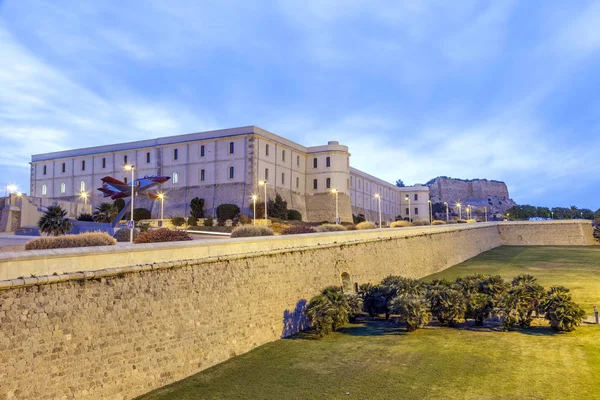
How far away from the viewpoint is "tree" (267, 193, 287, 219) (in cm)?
5625

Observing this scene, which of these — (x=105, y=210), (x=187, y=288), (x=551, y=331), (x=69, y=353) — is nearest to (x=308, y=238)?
(x=187, y=288)

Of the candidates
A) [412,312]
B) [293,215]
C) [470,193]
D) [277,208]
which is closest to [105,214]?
[277,208]

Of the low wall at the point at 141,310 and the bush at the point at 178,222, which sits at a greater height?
the bush at the point at 178,222

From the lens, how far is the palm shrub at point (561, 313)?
16703 millimetres

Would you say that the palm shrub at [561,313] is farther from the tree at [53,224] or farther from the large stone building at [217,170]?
the large stone building at [217,170]

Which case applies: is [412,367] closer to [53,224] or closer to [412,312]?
[412,312]

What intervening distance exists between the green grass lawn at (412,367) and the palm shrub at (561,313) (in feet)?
1.36

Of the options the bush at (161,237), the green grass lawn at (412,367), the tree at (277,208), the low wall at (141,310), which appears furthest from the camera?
the tree at (277,208)

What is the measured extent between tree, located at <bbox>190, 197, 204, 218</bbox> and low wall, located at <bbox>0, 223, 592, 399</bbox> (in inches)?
1492

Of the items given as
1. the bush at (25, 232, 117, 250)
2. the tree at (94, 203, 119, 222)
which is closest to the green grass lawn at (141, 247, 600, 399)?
the bush at (25, 232, 117, 250)

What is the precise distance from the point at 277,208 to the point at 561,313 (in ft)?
138

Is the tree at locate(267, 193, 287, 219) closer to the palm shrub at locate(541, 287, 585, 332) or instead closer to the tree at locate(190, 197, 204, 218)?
the tree at locate(190, 197, 204, 218)

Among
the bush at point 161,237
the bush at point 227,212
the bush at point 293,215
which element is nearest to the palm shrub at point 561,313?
the bush at point 161,237

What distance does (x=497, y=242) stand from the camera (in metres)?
61.1
